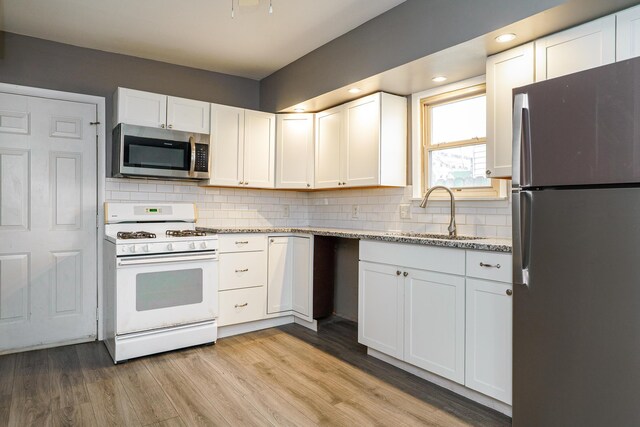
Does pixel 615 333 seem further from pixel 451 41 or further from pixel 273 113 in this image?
pixel 273 113

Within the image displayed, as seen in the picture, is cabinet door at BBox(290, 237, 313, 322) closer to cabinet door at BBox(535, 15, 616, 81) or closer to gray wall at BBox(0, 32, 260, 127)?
gray wall at BBox(0, 32, 260, 127)

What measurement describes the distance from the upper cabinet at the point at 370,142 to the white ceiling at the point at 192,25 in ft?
2.11

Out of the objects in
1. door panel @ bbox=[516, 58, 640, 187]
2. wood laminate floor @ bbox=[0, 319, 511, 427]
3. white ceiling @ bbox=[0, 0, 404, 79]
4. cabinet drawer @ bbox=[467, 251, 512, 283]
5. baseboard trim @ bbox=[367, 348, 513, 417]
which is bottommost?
wood laminate floor @ bbox=[0, 319, 511, 427]

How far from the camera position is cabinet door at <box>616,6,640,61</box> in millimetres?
1872

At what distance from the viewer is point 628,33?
1.89 metres

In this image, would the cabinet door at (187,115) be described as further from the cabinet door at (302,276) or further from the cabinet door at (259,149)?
the cabinet door at (302,276)

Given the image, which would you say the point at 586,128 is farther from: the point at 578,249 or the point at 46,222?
the point at 46,222

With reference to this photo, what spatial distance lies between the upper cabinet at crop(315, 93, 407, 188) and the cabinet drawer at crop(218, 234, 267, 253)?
2.79ft

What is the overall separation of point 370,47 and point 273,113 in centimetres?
148

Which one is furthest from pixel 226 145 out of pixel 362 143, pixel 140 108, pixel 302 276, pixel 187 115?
pixel 302 276

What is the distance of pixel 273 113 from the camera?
4133 mm

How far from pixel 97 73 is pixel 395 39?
259cm

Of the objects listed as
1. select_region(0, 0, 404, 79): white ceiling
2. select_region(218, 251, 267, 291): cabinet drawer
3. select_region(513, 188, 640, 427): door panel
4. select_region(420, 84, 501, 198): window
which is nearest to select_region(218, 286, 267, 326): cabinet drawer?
select_region(218, 251, 267, 291): cabinet drawer

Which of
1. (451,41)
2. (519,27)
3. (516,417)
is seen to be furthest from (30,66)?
(516,417)
